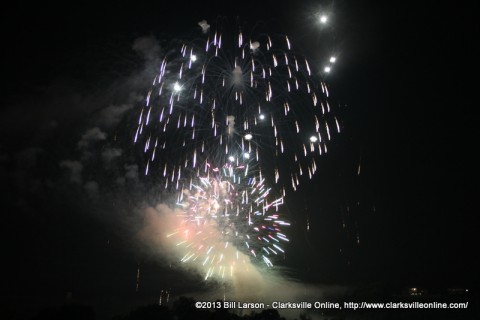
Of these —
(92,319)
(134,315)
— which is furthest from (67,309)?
(134,315)

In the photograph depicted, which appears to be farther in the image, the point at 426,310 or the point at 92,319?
the point at 426,310

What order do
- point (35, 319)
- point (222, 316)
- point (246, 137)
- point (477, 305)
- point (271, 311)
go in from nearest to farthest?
point (246, 137) < point (35, 319) < point (222, 316) < point (271, 311) < point (477, 305)

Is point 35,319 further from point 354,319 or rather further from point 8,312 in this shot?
point 354,319

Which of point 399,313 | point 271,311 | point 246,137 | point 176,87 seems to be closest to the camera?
point 176,87

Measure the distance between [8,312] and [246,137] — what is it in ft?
114

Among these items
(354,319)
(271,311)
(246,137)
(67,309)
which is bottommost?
(354,319)

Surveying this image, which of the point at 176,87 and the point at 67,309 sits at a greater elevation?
the point at 176,87

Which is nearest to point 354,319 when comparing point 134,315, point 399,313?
point 399,313

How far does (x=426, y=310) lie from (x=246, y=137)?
222 ft

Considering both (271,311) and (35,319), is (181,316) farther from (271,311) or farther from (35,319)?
(35,319)

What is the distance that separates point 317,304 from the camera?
135 feet

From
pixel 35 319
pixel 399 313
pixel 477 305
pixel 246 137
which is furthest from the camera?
pixel 399 313

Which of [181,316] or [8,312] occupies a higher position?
[8,312]

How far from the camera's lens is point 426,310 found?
2739 inches
